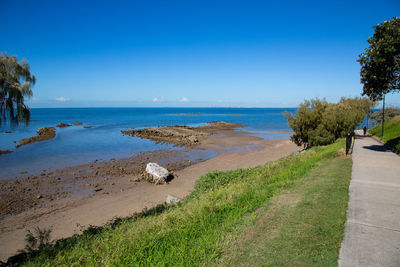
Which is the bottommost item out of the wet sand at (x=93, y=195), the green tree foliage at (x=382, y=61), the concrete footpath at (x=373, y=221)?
the wet sand at (x=93, y=195)

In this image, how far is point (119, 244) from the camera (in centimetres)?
466

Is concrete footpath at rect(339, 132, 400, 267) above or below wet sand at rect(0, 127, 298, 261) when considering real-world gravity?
above

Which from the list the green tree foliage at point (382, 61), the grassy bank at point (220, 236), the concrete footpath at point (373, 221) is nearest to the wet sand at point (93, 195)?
the grassy bank at point (220, 236)

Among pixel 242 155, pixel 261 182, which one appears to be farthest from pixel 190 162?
pixel 261 182

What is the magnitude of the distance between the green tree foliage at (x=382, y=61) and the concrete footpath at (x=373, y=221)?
5433 mm

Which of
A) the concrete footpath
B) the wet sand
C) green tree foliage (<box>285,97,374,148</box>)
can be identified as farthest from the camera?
green tree foliage (<box>285,97,374,148</box>)

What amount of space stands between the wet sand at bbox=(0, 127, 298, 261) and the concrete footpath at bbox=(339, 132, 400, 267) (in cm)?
836

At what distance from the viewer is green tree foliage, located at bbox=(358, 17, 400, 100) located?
1084 centimetres

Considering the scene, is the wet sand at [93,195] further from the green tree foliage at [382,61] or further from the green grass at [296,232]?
the green tree foliage at [382,61]

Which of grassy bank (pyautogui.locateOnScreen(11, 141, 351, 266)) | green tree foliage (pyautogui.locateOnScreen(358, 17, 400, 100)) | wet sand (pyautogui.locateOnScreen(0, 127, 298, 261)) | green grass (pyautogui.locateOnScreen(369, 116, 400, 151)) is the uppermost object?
green tree foliage (pyautogui.locateOnScreen(358, 17, 400, 100))

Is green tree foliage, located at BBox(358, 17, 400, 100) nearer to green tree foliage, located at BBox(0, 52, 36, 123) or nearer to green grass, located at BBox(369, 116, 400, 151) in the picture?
green grass, located at BBox(369, 116, 400, 151)

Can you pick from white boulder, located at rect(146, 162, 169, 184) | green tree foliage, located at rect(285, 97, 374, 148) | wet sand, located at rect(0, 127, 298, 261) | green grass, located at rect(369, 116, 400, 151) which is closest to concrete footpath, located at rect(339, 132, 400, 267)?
green grass, located at rect(369, 116, 400, 151)

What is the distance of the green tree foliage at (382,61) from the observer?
10.8 metres

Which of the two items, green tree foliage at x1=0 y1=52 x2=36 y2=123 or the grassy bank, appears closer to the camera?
the grassy bank
